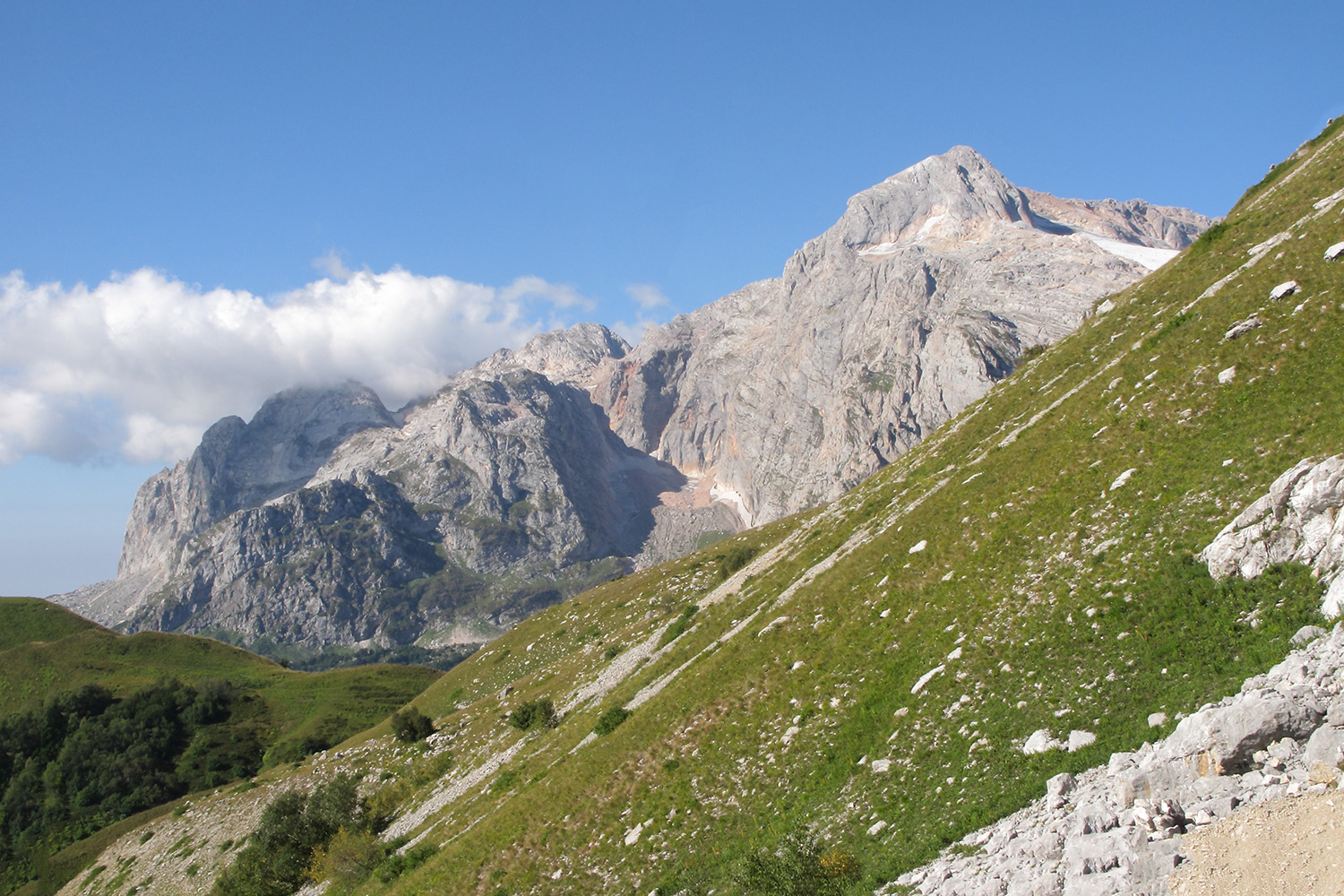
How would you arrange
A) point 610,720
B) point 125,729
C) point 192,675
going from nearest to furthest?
point 610,720 → point 125,729 → point 192,675

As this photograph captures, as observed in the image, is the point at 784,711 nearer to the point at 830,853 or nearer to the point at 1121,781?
the point at 830,853

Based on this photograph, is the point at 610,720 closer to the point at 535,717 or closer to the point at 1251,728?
the point at 535,717

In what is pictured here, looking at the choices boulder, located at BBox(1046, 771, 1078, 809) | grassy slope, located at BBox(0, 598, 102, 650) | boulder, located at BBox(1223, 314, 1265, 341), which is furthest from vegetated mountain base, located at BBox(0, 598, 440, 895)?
boulder, located at BBox(1223, 314, 1265, 341)

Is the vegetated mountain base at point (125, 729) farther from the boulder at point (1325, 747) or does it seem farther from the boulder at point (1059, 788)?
the boulder at point (1325, 747)

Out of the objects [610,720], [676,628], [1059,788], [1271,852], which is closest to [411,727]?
[676,628]

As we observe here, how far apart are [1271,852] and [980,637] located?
14.1 metres

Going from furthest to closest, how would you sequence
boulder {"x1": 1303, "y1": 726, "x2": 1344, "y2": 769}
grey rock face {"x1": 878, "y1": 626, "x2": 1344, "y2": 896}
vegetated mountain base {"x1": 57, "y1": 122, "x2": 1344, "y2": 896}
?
vegetated mountain base {"x1": 57, "y1": 122, "x2": 1344, "y2": 896}, grey rock face {"x1": 878, "y1": 626, "x2": 1344, "y2": 896}, boulder {"x1": 1303, "y1": 726, "x2": 1344, "y2": 769}

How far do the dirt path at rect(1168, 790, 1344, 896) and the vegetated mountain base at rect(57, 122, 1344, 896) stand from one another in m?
5.73

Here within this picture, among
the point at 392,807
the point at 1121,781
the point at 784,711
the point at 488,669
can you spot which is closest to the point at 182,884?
the point at 392,807

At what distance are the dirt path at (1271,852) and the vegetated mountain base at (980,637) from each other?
573 cm

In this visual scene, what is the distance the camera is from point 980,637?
80.8 feet

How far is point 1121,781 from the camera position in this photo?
13938mm

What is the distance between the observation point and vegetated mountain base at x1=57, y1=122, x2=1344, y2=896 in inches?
752

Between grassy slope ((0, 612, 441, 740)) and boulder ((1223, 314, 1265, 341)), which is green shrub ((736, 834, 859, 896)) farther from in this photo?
grassy slope ((0, 612, 441, 740))
